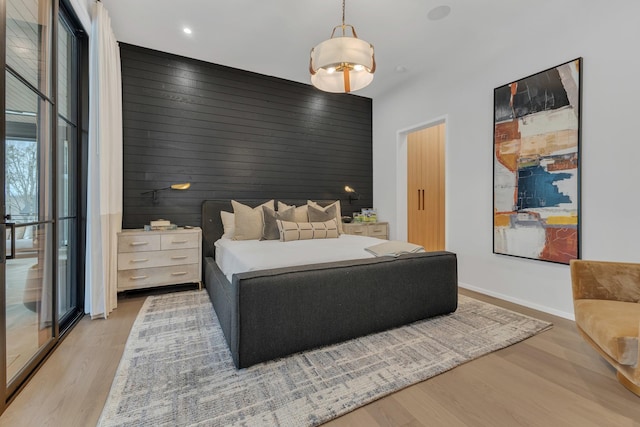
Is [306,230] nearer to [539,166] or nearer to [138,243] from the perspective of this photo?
[138,243]

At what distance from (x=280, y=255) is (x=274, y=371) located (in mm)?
886

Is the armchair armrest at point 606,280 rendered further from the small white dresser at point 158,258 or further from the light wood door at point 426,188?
the small white dresser at point 158,258

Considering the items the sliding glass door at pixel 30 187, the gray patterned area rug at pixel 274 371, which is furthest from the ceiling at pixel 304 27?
the gray patterned area rug at pixel 274 371

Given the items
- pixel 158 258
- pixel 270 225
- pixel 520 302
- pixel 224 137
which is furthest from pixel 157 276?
pixel 520 302

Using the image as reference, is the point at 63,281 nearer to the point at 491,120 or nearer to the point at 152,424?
the point at 152,424

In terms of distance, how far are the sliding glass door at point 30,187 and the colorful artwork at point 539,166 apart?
13.4 ft

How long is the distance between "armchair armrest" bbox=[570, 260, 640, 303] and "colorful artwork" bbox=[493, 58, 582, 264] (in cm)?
69

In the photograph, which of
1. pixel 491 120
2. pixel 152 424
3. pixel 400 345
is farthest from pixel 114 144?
pixel 491 120

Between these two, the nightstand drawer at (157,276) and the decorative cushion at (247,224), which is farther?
the decorative cushion at (247,224)

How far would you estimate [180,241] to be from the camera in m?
3.43

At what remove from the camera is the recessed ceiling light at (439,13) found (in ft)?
9.22

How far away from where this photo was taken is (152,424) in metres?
1.38

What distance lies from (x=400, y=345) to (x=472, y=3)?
3166 mm

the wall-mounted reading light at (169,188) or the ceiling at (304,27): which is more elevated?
the ceiling at (304,27)
